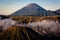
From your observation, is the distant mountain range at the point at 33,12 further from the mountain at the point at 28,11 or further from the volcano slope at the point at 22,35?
the volcano slope at the point at 22,35

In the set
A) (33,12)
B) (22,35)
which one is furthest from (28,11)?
(22,35)

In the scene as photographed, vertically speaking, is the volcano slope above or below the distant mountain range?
below

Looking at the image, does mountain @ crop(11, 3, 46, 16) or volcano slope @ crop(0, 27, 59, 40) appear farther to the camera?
volcano slope @ crop(0, 27, 59, 40)

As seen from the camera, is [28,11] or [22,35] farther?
[22,35]

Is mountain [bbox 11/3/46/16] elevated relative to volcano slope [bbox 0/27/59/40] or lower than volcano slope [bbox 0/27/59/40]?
elevated

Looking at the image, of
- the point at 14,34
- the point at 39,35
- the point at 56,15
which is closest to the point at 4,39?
the point at 14,34

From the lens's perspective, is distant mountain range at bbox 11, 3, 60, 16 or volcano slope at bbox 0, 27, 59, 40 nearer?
distant mountain range at bbox 11, 3, 60, 16

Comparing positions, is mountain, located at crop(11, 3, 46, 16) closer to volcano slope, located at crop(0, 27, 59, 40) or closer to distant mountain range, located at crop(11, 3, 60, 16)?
distant mountain range, located at crop(11, 3, 60, 16)

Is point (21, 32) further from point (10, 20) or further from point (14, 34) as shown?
point (10, 20)

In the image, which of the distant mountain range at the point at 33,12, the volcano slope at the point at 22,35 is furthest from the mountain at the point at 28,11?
the volcano slope at the point at 22,35

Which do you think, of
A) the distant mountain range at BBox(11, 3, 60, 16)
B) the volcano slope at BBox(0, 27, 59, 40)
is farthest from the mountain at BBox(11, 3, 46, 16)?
the volcano slope at BBox(0, 27, 59, 40)

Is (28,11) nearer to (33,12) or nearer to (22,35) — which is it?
(33,12)

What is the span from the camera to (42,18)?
8.12 m

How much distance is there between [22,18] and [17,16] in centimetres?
23
